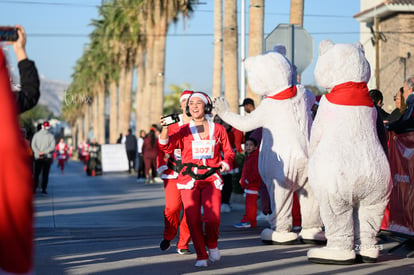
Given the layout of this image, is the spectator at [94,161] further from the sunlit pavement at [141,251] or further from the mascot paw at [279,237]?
the mascot paw at [279,237]

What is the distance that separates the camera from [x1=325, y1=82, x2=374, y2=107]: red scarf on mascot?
799 centimetres

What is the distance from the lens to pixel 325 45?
8617 mm

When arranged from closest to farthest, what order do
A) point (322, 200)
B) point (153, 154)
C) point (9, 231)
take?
point (9, 231) → point (322, 200) → point (153, 154)

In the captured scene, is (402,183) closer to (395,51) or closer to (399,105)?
(399,105)

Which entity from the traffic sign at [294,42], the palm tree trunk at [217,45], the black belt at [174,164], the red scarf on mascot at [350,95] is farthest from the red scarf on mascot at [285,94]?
the palm tree trunk at [217,45]

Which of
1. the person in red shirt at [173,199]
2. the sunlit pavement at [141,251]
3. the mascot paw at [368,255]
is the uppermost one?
the person in red shirt at [173,199]

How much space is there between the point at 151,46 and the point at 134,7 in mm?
2400

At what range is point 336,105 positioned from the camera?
26.3 ft

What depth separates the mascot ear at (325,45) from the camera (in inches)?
338

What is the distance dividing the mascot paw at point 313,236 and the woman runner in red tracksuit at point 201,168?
194 cm

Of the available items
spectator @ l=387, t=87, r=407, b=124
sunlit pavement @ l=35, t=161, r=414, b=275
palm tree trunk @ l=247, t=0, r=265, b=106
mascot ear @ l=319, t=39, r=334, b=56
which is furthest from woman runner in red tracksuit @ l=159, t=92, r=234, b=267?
palm tree trunk @ l=247, t=0, r=265, b=106

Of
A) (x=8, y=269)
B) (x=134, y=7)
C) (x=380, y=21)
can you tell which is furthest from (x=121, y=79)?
(x=8, y=269)

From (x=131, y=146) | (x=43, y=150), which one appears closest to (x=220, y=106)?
(x=43, y=150)

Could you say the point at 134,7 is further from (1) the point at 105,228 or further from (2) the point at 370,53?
(1) the point at 105,228
